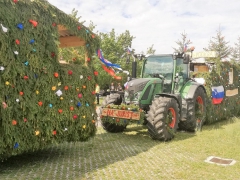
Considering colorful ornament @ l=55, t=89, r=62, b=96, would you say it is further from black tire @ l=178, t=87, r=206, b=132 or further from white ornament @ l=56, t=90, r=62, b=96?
black tire @ l=178, t=87, r=206, b=132

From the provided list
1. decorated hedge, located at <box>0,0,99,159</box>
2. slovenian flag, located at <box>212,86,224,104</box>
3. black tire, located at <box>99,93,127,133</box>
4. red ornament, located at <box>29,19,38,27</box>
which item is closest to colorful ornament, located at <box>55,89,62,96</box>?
decorated hedge, located at <box>0,0,99,159</box>

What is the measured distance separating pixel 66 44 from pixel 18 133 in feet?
10.0

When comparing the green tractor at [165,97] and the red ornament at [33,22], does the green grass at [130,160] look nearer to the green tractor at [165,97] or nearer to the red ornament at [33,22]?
the green tractor at [165,97]

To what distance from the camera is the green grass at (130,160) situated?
15.7 ft

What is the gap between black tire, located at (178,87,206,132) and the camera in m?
8.82

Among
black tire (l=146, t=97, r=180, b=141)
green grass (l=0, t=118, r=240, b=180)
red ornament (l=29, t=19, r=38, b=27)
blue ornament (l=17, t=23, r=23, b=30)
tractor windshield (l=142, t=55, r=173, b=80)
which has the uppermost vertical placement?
red ornament (l=29, t=19, r=38, b=27)

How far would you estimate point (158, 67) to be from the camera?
9109mm

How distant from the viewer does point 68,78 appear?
576 cm

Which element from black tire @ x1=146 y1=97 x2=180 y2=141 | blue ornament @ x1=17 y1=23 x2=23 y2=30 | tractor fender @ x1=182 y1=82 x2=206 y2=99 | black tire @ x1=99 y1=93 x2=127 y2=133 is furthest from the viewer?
tractor fender @ x1=182 y1=82 x2=206 y2=99

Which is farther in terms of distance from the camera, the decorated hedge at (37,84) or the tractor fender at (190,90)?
the tractor fender at (190,90)

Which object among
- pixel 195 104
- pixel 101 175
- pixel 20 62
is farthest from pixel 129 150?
pixel 195 104

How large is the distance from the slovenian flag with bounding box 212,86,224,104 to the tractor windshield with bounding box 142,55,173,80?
2744 millimetres

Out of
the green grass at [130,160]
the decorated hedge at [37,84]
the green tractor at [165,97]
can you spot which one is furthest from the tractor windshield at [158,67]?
the decorated hedge at [37,84]

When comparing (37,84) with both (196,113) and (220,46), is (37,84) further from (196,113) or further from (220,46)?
(220,46)
